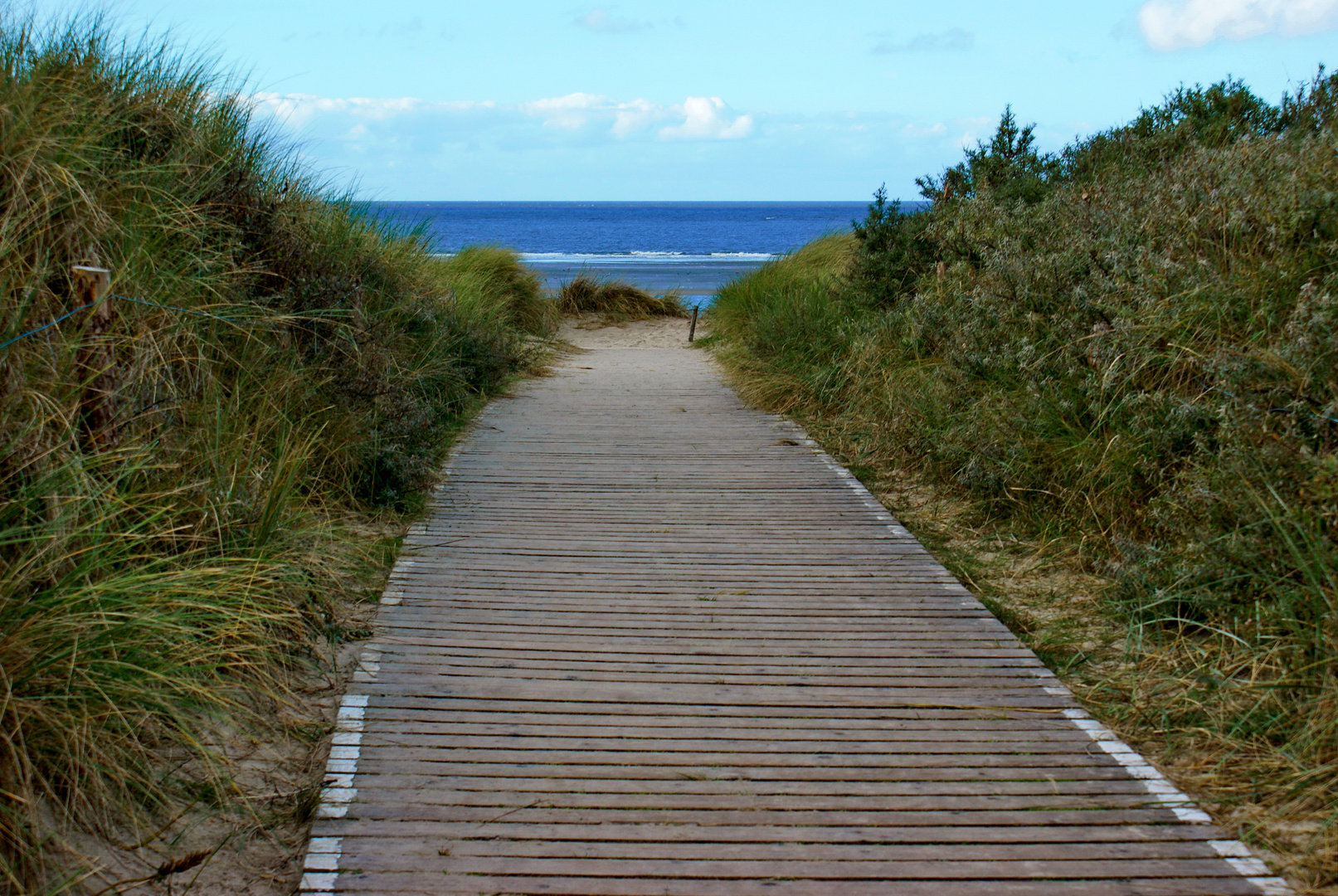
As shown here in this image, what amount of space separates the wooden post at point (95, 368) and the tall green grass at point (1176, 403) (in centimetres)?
355

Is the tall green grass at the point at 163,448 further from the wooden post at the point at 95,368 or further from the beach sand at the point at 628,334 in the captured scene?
the beach sand at the point at 628,334

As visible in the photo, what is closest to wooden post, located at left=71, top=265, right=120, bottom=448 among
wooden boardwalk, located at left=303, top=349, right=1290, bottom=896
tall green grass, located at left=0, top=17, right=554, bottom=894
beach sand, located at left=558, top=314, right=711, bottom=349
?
tall green grass, located at left=0, top=17, right=554, bottom=894

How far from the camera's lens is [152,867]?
8.00 ft

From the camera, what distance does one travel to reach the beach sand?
15.5m

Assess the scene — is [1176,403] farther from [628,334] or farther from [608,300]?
[608,300]

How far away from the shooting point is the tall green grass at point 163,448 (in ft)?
8.14

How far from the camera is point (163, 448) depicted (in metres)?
3.56

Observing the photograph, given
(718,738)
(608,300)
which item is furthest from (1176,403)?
(608,300)

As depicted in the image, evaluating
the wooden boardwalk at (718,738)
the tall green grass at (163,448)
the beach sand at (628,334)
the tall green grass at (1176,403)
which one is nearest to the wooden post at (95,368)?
the tall green grass at (163,448)

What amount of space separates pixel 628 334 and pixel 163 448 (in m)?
13.2

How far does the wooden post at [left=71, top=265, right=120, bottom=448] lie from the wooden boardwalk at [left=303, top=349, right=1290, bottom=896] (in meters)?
1.21

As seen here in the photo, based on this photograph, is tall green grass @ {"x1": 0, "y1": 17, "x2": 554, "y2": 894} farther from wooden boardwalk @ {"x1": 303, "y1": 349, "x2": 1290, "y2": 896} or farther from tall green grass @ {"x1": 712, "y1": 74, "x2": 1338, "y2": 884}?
tall green grass @ {"x1": 712, "y1": 74, "x2": 1338, "y2": 884}

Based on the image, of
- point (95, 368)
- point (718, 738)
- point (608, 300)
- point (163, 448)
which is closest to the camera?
point (718, 738)

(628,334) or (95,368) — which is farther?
(628,334)
